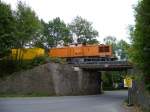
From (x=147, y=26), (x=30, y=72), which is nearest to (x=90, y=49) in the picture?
(x=30, y=72)

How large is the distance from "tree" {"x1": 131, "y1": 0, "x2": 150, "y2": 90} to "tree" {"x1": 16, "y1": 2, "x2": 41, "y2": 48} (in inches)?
1514

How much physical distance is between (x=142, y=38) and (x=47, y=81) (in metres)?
38.4

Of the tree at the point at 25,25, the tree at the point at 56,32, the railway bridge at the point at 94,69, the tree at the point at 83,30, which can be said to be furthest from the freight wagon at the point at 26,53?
the tree at the point at 83,30

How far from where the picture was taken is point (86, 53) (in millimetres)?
72188

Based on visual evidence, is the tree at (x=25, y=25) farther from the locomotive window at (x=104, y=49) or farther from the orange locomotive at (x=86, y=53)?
the locomotive window at (x=104, y=49)

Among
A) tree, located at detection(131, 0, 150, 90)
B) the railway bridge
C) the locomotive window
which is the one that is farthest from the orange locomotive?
tree, located at detection(131, 0, 150, 90)

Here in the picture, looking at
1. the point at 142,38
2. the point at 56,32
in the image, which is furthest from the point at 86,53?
the point at 56,32

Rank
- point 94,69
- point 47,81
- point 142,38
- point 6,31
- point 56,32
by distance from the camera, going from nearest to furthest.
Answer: point 142,38 < point 6,31 < point 47,81 < point 94,69 < point 56,32

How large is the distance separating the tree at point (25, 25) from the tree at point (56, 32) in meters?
44.8

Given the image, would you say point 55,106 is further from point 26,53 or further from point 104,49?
point 104,49

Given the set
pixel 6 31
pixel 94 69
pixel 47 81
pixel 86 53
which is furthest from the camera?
pixel 86 53

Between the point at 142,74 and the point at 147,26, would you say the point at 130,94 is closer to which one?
the point at 142,74

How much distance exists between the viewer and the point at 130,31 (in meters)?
31.6

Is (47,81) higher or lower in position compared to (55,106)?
higher
